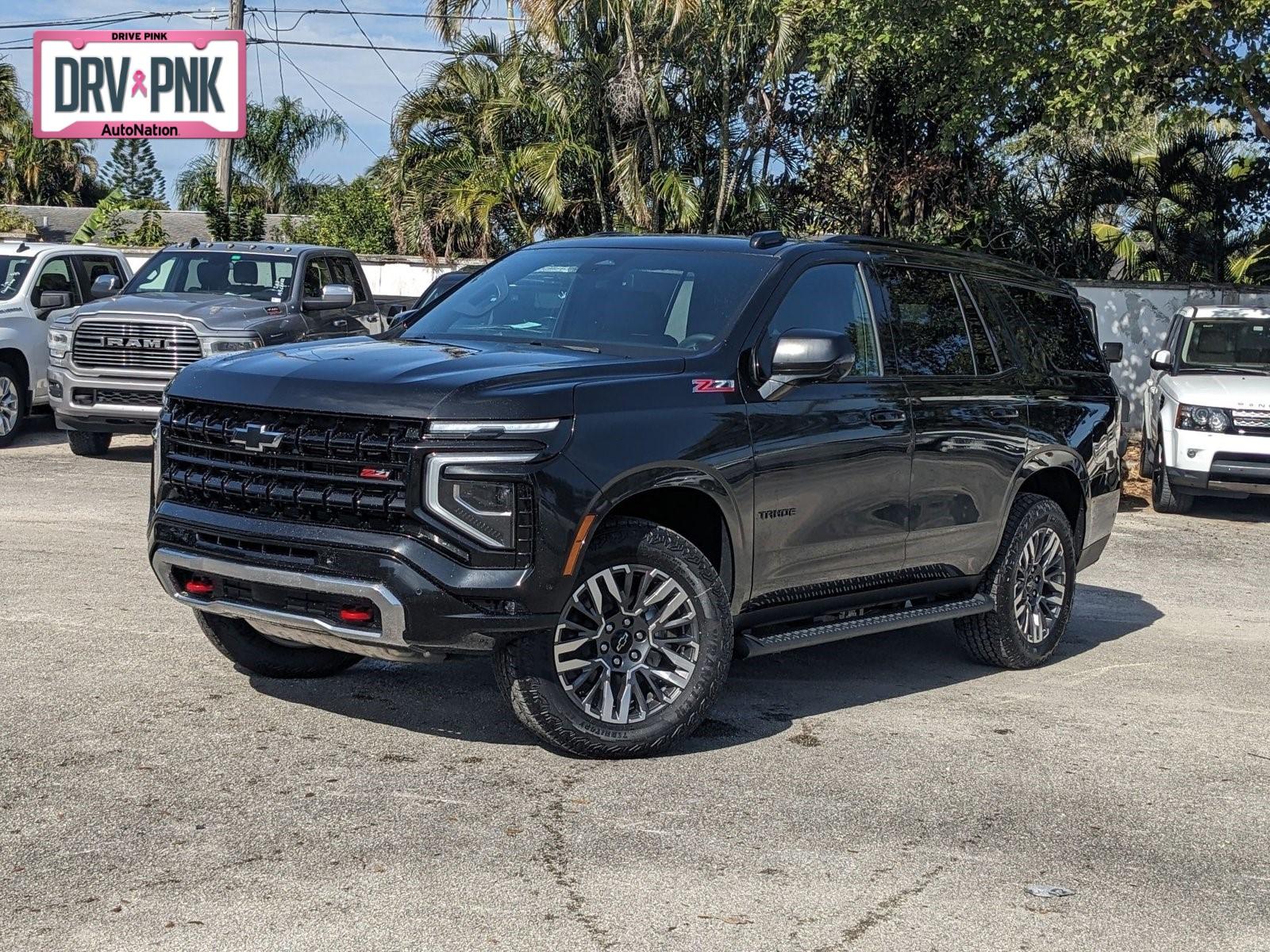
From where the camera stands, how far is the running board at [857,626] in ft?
20.2

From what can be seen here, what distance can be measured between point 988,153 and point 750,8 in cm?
420

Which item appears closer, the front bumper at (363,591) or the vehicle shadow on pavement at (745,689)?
the front bumper at (363,591)

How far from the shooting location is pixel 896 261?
281 inches

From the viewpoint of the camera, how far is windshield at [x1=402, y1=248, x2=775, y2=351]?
6.37m

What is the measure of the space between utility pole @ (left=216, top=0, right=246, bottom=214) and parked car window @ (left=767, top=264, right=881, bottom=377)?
24.7 m

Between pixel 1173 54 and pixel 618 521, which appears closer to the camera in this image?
pixel 618 521

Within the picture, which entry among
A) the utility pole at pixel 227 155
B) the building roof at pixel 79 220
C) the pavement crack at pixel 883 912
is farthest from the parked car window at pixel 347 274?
the building roof at pixel 79 220

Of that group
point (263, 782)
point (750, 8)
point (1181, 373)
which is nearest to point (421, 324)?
point (263, 782)

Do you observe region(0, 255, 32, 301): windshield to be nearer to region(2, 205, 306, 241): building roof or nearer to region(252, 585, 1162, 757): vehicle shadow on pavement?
region(252, 585, 1162, 757): vehicle shadow on pavement

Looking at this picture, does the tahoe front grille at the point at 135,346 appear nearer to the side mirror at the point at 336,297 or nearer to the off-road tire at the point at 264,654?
the side mirror at the point at 336,297

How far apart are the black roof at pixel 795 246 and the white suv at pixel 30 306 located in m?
9.13

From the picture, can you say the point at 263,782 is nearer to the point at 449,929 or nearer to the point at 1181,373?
the point at 449,929

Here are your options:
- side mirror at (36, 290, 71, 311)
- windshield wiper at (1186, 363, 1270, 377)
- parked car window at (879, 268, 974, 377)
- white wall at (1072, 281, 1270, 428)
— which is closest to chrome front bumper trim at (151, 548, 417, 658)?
parked car window at (879, 268, 974, 377)

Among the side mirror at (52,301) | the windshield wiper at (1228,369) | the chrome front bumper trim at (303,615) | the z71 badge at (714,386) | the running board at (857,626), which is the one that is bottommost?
the running board at (857,626)
